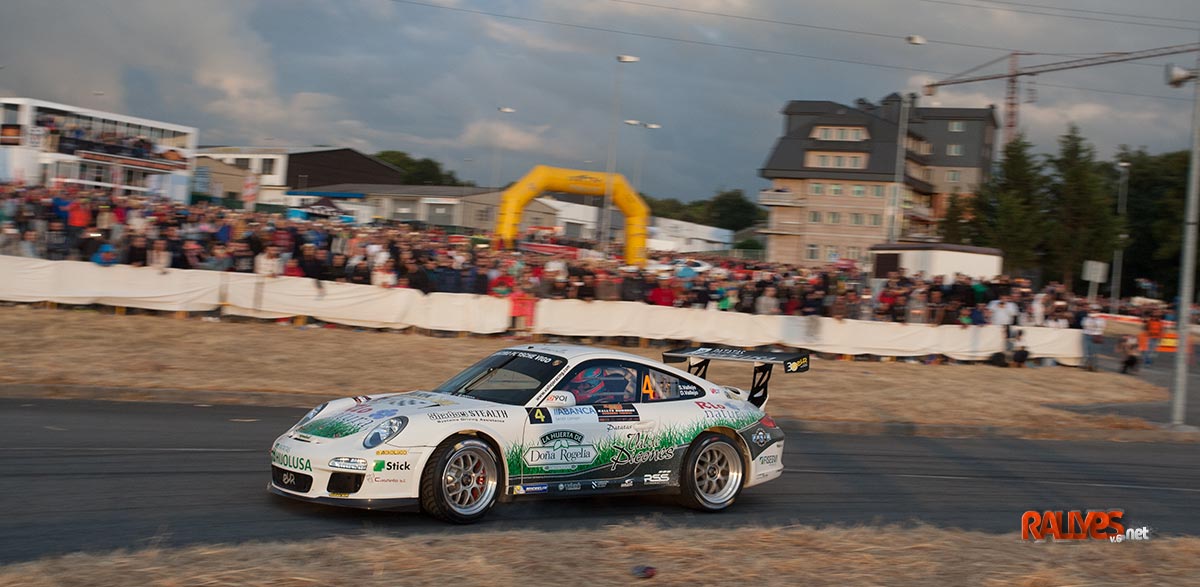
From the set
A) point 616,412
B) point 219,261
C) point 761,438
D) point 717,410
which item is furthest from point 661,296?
point 616,412

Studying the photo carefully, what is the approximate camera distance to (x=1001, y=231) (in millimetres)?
57281

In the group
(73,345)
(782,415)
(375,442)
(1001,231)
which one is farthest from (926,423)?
(1001,231)

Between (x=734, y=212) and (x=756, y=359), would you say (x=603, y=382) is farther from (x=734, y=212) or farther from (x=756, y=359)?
(x=734, y=212)

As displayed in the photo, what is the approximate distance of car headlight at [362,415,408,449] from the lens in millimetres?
7012

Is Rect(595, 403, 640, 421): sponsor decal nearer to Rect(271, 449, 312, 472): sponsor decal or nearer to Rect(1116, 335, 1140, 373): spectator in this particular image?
Rect(271, 449, 312, 472): sponsor decal

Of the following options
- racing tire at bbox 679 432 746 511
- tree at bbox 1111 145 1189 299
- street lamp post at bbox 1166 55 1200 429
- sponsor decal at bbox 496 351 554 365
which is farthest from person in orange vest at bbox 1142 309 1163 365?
tree at bbox 1111 145 1189 299

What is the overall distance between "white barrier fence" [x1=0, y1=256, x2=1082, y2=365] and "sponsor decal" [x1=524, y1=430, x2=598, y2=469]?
12.5m

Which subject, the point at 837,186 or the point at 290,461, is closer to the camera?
the point at 290,461

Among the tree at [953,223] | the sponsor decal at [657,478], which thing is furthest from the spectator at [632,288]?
the tree at [953,223]

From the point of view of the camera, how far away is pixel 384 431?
7098mm

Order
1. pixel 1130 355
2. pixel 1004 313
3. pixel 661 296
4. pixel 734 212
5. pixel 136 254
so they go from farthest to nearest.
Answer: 1. pixel 734 212
2. pixel 1130 355
3. pixel 1004 313
4. pixel 661 296
5. pixel 136 254

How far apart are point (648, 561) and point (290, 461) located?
2841mm

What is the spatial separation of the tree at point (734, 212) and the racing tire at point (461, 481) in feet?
405

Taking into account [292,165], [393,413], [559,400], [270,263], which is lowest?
[393,413]
